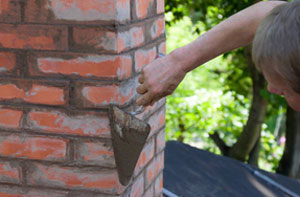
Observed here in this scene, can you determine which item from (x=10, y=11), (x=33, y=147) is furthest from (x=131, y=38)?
(x=33, y=147)

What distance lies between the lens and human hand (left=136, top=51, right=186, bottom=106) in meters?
1.55

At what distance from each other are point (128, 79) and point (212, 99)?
19.7ft

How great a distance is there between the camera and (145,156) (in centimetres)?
180

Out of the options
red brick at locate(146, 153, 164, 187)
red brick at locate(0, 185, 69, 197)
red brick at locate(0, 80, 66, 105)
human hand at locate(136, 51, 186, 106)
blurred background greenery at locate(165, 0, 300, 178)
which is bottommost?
blurred background greenery at locate(165, 0, 300, 178)

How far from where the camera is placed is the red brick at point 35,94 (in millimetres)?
1530

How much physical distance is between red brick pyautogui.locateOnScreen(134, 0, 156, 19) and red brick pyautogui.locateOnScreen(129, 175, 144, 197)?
61 centimetres

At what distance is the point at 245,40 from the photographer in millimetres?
1564

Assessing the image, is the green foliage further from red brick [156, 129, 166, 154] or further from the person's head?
the person's head

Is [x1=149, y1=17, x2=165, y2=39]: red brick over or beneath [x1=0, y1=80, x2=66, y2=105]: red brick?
over

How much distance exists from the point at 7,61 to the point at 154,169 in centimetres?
77

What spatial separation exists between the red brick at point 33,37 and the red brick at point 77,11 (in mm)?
29

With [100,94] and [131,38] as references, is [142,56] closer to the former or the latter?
[131,38]

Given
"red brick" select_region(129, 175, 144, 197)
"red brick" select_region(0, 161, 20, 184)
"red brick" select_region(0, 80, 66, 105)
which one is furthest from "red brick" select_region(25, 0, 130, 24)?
"red brick" select_region(129, 175, 144, 197)

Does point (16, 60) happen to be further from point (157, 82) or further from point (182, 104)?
point (182, 104)
